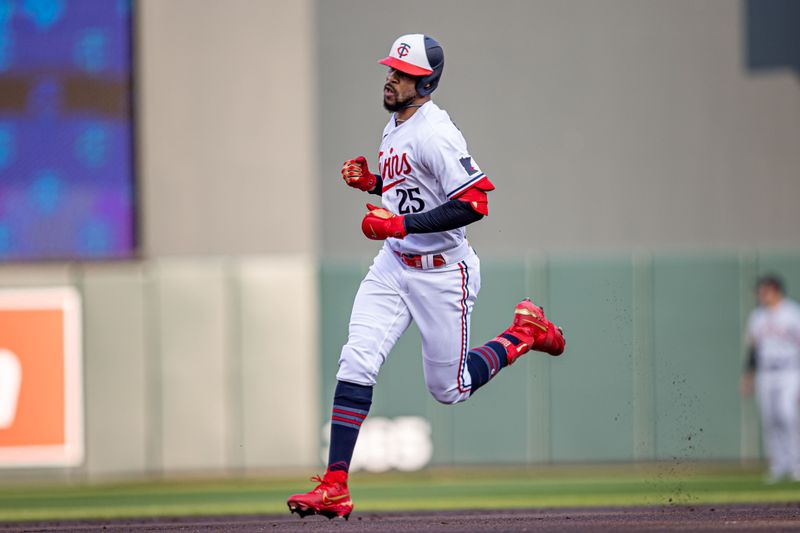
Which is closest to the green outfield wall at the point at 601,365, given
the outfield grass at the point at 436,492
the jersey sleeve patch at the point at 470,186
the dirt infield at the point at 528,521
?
the outfield grass at the point at 436,492

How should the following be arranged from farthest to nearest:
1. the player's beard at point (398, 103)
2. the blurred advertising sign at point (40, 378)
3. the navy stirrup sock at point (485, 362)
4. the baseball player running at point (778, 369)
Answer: the blurred advertising sign at point (40, 378) < the baseball player running at point (778, 369) < the navy stirrup sock at point (485, 362) < the player's beard at point (398, 103)

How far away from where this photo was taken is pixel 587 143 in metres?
14.0

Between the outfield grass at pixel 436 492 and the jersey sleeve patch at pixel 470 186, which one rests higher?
the jersey sleeve patch at pixel 470 186

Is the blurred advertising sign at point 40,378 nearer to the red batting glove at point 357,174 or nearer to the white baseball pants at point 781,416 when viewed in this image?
the white baseball pants at point 781,416

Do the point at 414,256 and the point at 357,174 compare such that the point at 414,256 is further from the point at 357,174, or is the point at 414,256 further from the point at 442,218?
the point at 357,174

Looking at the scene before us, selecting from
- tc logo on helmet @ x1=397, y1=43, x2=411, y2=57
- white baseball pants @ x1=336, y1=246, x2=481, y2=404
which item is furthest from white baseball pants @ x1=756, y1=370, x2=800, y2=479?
tc logo on helmet @ x1=397, y1=43, x2=411, y2=57

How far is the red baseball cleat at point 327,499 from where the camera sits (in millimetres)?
5695

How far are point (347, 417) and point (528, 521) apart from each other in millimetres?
1438

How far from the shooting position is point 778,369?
1209 centimetres

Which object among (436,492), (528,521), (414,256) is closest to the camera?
(414,256)

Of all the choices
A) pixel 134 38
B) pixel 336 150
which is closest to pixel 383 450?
pixel 336 150

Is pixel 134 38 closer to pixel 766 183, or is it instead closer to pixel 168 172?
pixel 168 172

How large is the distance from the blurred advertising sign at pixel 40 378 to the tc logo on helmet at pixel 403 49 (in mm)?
7685

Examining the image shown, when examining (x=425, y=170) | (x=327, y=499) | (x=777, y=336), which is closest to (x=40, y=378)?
(x=777, y=336)
